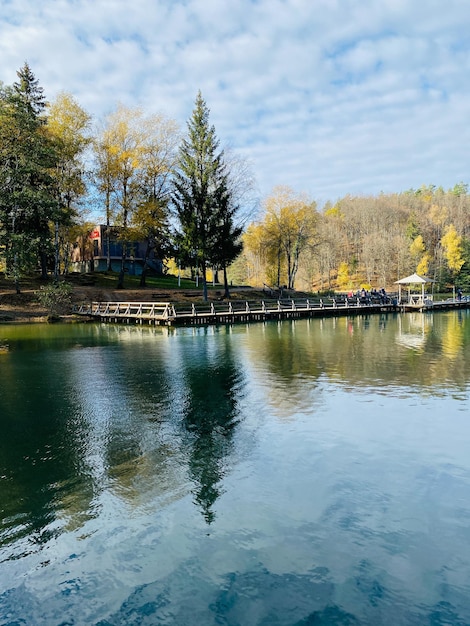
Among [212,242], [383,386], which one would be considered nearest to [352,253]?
[212,242]

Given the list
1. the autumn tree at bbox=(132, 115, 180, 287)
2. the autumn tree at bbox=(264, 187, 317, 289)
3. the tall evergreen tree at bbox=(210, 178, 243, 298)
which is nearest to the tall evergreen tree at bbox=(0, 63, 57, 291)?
the autumn tree at bbox=(132, 115, 180, 287)

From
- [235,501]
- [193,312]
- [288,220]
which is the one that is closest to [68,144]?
[193,312]

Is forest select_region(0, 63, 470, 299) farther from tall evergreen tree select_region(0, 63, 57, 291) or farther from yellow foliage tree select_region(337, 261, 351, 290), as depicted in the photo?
yellow foliage tree select_region(337, 261, 351, 290)

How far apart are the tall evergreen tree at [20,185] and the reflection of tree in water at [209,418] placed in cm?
2287

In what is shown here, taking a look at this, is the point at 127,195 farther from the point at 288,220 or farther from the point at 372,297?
the point at 372,297

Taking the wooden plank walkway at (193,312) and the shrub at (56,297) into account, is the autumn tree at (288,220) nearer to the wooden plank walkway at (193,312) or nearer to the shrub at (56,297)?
the wooden plank walkway at (193,312)

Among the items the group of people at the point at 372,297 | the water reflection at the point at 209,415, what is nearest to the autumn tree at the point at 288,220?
the group of people at the point at 372,297

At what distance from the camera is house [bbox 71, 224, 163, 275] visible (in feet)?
192

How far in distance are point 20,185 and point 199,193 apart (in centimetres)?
1589

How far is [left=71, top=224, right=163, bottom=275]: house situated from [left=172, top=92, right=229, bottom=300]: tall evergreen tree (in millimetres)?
12866

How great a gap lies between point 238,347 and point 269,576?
62.9ft

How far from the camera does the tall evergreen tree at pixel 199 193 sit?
45.9 m

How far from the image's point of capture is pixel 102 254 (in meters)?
59.2

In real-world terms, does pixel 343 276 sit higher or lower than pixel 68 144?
lower
